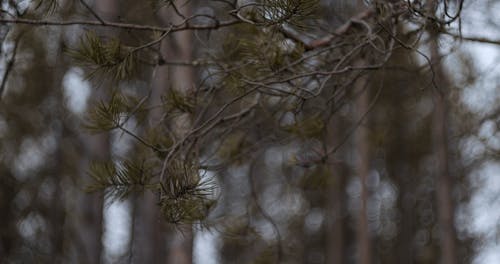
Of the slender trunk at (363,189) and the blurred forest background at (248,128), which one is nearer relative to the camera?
the blurred forest background at (248,128)

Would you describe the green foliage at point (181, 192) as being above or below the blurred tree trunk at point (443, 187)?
below

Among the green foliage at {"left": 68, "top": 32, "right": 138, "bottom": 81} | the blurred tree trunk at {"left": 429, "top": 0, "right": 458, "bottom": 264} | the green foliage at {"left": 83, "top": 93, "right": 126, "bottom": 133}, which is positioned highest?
the blurred tree trunk at {"left": 429, "top": 0, "right": 458, "bottom": 264}

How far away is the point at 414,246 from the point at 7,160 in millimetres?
4272

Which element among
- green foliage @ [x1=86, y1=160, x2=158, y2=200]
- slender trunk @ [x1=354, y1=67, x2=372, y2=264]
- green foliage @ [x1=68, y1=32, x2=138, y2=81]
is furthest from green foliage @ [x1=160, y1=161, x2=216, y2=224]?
slender trunk @ [x1=354, y1=67, x2=372, y2=264]

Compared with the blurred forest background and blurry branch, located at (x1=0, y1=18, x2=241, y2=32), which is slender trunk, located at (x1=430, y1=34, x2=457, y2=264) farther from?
blurry branch, located at (x1=0, y1=18, x2=241, y2=32)

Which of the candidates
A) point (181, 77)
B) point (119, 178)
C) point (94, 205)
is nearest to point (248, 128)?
point (119, 178)

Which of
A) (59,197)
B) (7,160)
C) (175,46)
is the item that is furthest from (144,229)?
(175,46)

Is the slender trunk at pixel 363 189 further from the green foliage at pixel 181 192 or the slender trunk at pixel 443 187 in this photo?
the green foliage at pixel 181 192

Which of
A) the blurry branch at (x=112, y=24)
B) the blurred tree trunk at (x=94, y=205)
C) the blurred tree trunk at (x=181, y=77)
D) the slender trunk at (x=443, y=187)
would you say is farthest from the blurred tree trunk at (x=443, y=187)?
the blurry branch at (x=112, y=24)

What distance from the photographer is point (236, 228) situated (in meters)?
2.47

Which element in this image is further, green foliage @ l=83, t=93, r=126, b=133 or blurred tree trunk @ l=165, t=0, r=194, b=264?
blurred tree trunk @ l=165, t=0, r=194, b=264

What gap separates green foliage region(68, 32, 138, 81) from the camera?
1781 millimetres

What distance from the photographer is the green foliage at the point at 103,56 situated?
5.84 feet

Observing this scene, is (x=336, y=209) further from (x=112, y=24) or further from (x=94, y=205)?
(x=112, y=24)
